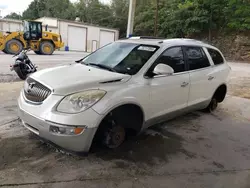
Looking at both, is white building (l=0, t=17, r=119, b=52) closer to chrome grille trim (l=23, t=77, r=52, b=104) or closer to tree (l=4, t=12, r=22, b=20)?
chrome grille trim (l=23, t=77, r=52, b=104)

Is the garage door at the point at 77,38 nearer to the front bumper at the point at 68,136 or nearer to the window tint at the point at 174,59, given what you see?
the window tint at the point at 174,59

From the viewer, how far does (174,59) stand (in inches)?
147

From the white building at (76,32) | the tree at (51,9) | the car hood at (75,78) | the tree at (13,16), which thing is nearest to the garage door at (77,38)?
the white building at (76,32)

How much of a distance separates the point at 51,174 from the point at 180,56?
8.80ft

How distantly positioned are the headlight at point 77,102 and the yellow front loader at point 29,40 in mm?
14522

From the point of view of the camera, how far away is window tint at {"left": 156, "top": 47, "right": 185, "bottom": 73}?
3.53 meters

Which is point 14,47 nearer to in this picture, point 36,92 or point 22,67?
point 22,67

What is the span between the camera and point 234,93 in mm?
7523

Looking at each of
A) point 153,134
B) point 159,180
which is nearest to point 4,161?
point 159,180

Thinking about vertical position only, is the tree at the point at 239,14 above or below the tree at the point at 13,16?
above

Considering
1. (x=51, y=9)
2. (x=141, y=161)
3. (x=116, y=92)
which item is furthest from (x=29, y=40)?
(x=51, y=9)

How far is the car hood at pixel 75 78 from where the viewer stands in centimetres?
264

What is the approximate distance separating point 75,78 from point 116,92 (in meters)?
0.55

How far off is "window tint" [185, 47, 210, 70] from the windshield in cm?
82
